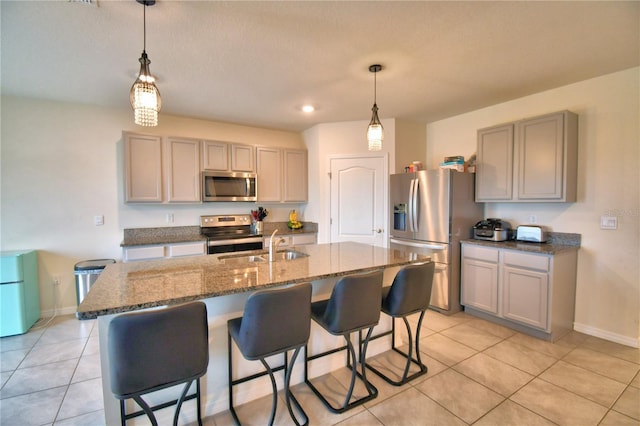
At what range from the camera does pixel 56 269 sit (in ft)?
11.3

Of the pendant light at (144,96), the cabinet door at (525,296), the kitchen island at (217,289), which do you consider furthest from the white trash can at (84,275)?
the cabinet door at (525,296)

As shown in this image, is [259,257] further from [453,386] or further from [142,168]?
[142,168]

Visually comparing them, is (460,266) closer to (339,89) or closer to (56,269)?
(339,89)

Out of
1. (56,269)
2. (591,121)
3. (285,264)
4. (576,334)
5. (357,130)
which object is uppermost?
(357,130)

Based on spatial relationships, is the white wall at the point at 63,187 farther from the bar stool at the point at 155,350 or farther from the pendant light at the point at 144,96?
the bar stool at the point at 155,350

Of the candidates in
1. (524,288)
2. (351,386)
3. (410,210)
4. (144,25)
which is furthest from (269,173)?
(524,288)

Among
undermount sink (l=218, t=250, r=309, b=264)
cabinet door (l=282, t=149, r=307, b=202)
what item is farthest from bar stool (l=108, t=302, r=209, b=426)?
cabinet door (l=282, t=149, r=307, b=202)

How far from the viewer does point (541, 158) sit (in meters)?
2.98

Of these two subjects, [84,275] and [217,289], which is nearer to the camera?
[217,289]

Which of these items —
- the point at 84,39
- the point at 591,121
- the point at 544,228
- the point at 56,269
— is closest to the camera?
the point at 84,39

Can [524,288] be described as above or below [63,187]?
below

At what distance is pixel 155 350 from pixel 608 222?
12.6 ft

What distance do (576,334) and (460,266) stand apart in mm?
1222

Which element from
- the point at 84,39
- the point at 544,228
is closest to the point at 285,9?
the point at 84,39
